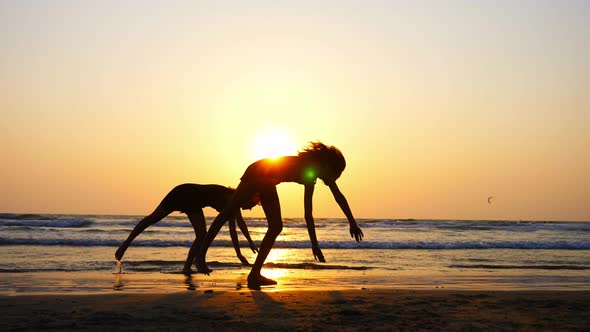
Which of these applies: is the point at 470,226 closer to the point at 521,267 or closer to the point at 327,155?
the point at 521,267

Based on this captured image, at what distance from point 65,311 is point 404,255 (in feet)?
41.9

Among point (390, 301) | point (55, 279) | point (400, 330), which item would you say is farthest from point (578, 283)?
point (55, 279)

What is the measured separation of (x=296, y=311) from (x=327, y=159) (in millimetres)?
2032

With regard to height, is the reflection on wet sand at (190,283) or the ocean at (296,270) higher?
the reflection on wet sand at (190,283)

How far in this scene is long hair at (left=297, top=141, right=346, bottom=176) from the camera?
758cm

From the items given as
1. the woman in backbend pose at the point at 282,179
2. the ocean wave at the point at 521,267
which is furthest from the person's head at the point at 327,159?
the ocean wave at the point at 521,267

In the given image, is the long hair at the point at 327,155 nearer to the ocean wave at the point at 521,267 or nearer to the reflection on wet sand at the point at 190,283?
the reflection on wet sand at the point at 190,283

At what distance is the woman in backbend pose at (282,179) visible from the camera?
24.9ft

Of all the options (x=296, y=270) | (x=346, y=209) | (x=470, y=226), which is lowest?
(x=470, y=226)

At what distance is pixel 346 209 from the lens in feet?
23.8

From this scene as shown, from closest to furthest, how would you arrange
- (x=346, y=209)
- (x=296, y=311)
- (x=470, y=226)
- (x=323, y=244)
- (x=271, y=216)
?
(x=296, y=311) < (x=346, y=209) < (x=271, y=216) < (x=323, y=244) < (x=470, y=226)

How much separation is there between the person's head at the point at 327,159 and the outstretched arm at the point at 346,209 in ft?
0.36

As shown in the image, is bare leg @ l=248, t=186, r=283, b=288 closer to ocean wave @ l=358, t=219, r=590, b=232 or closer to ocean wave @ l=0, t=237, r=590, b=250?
ocean wave @ l=0, t=237, r=590, b=250

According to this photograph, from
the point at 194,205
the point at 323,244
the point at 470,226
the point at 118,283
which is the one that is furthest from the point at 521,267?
the point at 470,226
